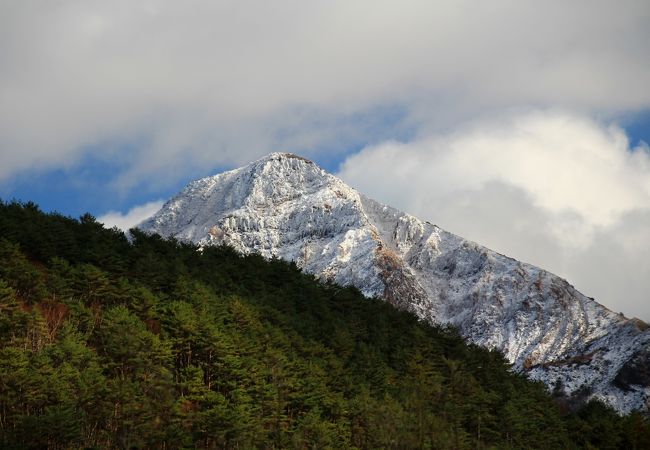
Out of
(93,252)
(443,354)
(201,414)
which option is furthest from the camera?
(443,354)

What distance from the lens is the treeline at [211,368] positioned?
72.2 metres

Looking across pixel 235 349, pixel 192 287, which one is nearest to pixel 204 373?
pixel 235 349

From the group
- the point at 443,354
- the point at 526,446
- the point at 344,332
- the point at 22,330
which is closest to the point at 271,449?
the point at 22,330

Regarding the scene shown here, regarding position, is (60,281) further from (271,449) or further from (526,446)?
(526,446)

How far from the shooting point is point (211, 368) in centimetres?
8925

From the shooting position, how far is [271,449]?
3088 inches

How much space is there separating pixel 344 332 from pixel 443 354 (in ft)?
91.1

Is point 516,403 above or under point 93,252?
under

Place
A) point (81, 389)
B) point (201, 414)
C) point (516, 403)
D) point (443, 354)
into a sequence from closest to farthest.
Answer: point (81, 389) → point (201, 414) → point (516, 403) → point (443, 354)

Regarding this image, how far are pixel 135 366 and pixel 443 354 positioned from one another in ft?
246

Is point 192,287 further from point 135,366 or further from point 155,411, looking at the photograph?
point 155,411

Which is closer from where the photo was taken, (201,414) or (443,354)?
(201,414)

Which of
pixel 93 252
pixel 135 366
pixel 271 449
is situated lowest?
pixel 271 449

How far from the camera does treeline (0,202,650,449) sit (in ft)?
237
